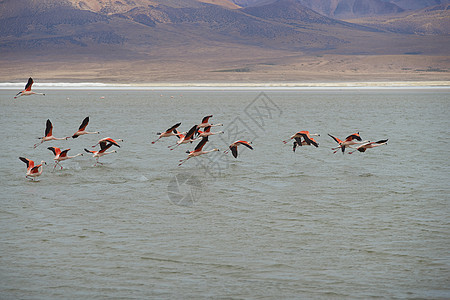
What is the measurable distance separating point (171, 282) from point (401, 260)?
3.54 meters

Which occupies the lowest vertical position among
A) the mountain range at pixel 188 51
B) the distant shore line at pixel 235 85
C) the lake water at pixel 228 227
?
the lake water at pixel 228 227

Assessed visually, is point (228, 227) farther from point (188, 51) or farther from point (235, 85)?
point (188, 51)

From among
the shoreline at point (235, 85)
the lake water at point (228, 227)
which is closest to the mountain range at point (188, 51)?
the shoreline at point (235, 85)

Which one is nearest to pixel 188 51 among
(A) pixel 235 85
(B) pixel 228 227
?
(A) pixel 235 85

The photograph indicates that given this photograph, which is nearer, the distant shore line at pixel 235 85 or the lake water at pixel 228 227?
the lake water at pixel 228 227

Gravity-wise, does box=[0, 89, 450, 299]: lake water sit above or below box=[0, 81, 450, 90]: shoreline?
below

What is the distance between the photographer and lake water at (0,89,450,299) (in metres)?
8.90

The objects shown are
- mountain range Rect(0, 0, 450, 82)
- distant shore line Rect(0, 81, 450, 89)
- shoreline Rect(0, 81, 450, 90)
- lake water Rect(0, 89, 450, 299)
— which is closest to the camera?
lake water Rect(0, 89, 450, 299)

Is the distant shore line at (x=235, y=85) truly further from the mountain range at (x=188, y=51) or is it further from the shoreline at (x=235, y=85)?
the mountain range at (x=188, y=51)

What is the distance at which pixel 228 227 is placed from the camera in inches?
461

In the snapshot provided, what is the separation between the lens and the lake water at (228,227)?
8.90 meters

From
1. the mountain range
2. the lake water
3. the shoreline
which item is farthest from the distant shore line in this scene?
the lake water

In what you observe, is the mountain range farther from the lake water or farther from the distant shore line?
the lake water

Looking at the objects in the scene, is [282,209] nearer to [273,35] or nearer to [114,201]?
[114,201]
